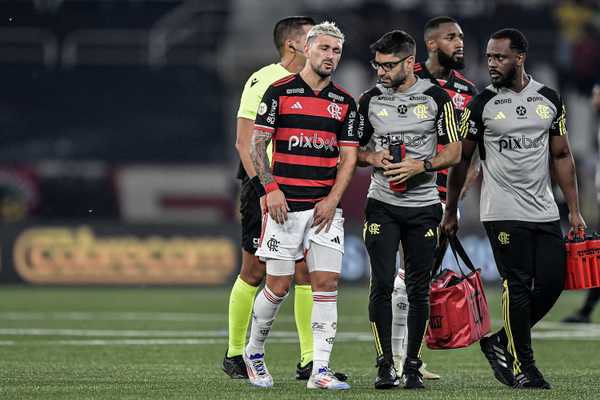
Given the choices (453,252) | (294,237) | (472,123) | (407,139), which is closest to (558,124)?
(472,123)

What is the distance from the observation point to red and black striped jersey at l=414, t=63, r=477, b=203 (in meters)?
9.49

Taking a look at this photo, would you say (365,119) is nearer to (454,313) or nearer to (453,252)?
(453,252)

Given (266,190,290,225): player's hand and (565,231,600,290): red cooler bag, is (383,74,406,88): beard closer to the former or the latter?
(266,190,290,225): player's hand

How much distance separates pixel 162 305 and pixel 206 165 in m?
9.85

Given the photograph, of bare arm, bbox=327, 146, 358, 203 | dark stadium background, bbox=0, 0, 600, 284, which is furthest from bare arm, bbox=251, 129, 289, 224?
dark stadium background, bbox=0, 0, 600, 284

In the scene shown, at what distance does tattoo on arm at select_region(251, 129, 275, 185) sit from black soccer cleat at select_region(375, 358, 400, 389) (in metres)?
1.32

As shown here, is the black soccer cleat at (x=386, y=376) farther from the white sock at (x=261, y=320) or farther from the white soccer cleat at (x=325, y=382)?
the white sock at (x=261, y=320)

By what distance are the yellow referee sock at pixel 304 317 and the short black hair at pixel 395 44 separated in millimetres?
1768

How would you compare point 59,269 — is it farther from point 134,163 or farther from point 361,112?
point 361,112

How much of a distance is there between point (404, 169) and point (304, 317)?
142 cm

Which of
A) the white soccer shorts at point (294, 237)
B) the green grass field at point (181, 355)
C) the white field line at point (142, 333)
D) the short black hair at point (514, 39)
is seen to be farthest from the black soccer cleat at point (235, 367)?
the white field line at point (142, 333)

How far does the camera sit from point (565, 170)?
870 cm

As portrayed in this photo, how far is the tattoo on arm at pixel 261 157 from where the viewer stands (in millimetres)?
8461

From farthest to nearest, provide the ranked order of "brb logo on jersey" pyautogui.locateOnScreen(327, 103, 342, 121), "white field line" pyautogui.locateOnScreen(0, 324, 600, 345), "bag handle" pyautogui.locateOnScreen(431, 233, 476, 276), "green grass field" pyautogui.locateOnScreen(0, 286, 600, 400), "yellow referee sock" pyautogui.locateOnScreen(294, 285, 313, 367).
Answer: "white field line" pyautogui.locateOnScreen(0, 324, 600, 345), "yellow referee sock" pyautogui.locateOnScreen(294, 285, 313, 367), "bag handle" pyautogui.locateOnScreen(431, 233, 476, 276), "brb logo on jersey" pyautogui.locateOnScreen(327, 103, 342, 121), "green grass field" pyautogui.locateOnScreen(0, 286, 600, 400)
